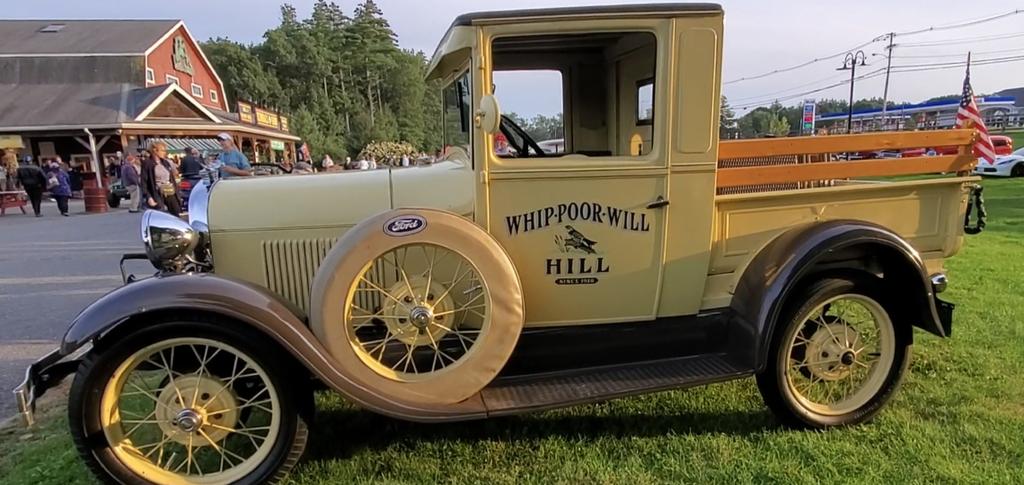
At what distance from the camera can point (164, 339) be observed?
247cm

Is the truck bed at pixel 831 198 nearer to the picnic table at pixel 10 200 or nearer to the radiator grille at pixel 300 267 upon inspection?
the radiator grille at pixel 300 267

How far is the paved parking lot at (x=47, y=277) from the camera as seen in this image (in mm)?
4750

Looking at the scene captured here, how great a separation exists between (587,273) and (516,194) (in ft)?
1.80

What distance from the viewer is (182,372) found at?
2.79 metres

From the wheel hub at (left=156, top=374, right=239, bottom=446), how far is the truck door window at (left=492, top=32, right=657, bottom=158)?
1.76m

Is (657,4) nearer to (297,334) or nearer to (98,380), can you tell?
(297,334)

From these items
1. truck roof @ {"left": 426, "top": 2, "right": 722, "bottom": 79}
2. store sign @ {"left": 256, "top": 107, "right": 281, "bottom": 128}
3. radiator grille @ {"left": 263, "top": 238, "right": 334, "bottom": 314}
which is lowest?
radiator grille @ {"left": 263, "top": 238, "right": 334, "bottom": 314}

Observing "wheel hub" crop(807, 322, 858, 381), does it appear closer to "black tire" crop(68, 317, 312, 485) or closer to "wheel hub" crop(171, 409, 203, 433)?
"black tire" crop(68, 317, 312, 485)

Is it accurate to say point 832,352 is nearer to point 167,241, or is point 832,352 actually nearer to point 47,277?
point 167,241

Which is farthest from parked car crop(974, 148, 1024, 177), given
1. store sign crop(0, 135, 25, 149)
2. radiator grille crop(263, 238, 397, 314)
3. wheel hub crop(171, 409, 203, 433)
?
store sign crop(0, 135, 25, 149)

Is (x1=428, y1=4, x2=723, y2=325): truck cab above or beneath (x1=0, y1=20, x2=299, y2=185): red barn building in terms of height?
beneath

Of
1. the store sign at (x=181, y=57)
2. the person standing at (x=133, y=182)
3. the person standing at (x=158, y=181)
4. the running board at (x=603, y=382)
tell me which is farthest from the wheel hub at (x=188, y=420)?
the store sign at (x=181, y=57)

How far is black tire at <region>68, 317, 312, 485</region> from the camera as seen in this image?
8.00ft

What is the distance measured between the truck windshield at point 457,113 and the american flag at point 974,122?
9.12 ft
